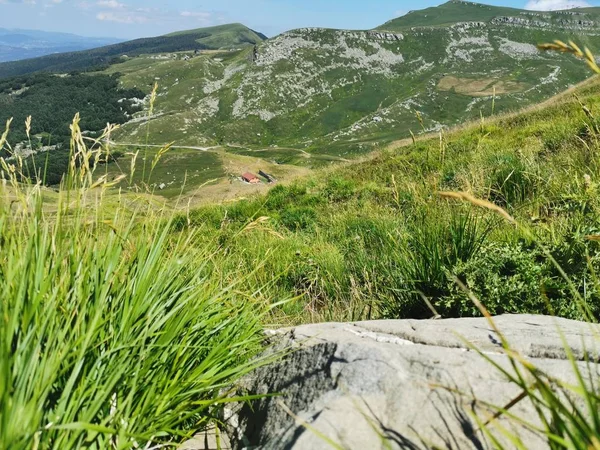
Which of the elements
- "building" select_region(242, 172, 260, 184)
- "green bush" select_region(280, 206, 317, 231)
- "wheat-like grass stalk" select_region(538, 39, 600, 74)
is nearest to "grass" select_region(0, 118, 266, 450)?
"wheat-like grass stalk" select_region(538, 39, 600, 74)

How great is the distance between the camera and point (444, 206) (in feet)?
14.9

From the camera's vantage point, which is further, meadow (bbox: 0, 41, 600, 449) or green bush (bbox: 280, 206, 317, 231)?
green bush (bbox: 280, 206, 317, 231)

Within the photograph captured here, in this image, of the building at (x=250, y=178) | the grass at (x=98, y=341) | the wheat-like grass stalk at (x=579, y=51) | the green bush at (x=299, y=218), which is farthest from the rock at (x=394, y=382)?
the building at (x=250, y=178)

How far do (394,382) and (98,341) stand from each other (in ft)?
4.42

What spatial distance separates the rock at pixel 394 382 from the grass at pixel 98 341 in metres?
0.27

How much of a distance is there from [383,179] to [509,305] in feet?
33.9

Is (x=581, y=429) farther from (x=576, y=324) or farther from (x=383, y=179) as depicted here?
(x=383, y=179)

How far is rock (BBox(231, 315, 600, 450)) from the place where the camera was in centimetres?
180

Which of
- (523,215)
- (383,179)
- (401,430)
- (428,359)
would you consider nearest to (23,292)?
(401,430)

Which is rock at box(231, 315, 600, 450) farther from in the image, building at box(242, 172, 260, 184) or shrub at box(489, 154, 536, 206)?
building at box(242, 172, 260, 184)

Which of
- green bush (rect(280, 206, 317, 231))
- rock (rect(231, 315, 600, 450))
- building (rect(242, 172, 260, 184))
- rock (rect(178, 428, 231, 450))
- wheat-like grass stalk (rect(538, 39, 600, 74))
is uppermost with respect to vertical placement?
wheat-like grass stalk (rect(538, 39, 600, 74))

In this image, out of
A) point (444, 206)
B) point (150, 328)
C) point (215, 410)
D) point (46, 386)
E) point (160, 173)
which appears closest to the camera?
point (46, 386)

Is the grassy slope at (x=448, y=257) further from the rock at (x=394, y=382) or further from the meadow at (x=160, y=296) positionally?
the rock at (x=394, y=382)

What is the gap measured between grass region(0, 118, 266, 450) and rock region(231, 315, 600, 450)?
0.27 metres
